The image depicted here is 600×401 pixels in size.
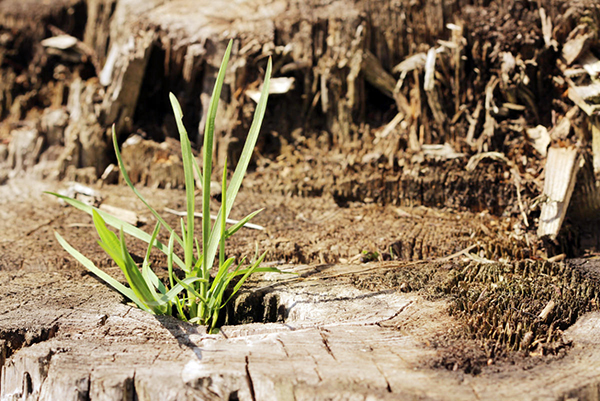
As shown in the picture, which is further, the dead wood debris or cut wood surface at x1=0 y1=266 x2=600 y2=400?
the dead wood debris

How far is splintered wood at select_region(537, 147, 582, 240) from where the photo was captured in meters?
1.86

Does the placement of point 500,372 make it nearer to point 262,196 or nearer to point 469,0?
point 262,196

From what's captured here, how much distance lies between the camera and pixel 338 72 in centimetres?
246

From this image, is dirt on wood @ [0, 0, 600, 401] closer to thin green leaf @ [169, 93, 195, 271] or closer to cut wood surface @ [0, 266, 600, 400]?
cut wood surface @ [0, 266, 600, 400]

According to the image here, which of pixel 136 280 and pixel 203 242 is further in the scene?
pixel 203 242

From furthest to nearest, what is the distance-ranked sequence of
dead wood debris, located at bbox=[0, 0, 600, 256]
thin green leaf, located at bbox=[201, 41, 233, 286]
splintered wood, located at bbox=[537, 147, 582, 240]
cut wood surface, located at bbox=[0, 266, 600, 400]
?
dead wood debris, located at bbox=[0, 0, 600, 256] → splintered wood, located at bbox=[537, 147, 582, 240] → thin green leaf, located at bbox=[201, 41, 233, 286] → cut wood surface, located at bbox=[0, 266, 600, 400]

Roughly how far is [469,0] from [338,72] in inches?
28.0

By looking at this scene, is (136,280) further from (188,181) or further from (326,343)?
(326,343)

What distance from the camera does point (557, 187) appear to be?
190 cm

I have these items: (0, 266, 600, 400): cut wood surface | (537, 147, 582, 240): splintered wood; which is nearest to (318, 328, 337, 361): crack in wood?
(0, 266, 600, 400): cut wood surface

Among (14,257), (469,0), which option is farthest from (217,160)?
(469,0)

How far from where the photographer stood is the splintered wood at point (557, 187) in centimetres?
186

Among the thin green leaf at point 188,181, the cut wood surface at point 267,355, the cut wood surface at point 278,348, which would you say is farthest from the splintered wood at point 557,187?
the thin green leaf at point 188,181

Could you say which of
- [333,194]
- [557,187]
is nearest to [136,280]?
[333,194]
